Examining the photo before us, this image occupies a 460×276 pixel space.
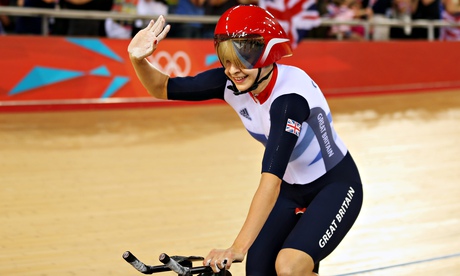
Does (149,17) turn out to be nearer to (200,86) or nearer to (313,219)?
Answer: (200,86)

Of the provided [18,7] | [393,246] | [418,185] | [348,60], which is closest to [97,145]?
[18,7]

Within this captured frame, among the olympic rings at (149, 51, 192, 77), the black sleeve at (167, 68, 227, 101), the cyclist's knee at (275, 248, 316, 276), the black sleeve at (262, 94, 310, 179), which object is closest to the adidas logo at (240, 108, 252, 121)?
the black sleeve at (167, 68, 227, 101)

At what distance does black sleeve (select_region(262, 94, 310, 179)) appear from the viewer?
290cm

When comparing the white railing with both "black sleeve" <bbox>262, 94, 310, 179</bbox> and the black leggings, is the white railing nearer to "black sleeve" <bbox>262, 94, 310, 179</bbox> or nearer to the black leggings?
the black leggings

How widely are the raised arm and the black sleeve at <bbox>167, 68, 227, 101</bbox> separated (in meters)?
0.05

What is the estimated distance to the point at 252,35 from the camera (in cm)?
295

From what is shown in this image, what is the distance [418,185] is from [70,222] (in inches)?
112

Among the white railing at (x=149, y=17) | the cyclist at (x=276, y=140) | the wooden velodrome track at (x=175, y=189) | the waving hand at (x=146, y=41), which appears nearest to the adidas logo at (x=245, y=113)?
the cyclist at (x=276, y=140)

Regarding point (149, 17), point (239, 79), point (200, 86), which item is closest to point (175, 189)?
point (200, 86)

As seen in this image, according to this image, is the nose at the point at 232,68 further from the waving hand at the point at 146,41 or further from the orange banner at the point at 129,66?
the orange banner at the point at 129,66

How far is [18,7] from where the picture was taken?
8844mm

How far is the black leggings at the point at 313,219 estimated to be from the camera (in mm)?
3109

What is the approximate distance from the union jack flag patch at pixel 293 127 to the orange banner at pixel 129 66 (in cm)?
652

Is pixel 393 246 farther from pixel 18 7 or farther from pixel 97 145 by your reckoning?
pixel 18 7
